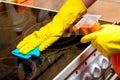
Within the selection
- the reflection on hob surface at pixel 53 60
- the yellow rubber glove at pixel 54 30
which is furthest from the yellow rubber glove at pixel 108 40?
the yellow rubber glove at pixel 54 30

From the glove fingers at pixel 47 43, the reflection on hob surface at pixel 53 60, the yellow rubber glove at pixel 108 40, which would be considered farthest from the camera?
the glove fingers at pixel 47 43

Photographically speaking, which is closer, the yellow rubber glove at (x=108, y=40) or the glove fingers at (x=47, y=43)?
the yellow rubber glove at (x=108, y=40)

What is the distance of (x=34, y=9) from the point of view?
1480 mm

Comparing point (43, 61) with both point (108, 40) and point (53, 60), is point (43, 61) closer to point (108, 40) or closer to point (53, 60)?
point (53, 60)

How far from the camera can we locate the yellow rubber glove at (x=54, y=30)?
1.05m

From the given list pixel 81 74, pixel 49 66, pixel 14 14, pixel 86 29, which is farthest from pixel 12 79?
pixel 14 14

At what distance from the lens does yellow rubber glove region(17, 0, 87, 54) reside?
1.05 m

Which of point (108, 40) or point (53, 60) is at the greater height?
point (108, 40)

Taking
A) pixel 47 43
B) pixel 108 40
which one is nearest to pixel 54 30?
pixel 47 43

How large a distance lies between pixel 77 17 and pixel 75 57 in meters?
0.29

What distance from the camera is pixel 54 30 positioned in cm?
111

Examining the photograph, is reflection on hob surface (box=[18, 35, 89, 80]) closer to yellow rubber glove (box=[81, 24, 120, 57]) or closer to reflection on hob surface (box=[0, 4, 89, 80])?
reflection on hob surface (box=[0, 4, 89, 80])

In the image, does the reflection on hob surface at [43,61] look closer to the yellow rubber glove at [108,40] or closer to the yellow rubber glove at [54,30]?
the yellow rubber glove at [54,30]

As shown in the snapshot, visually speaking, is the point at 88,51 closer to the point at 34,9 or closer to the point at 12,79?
the point at 12,79
